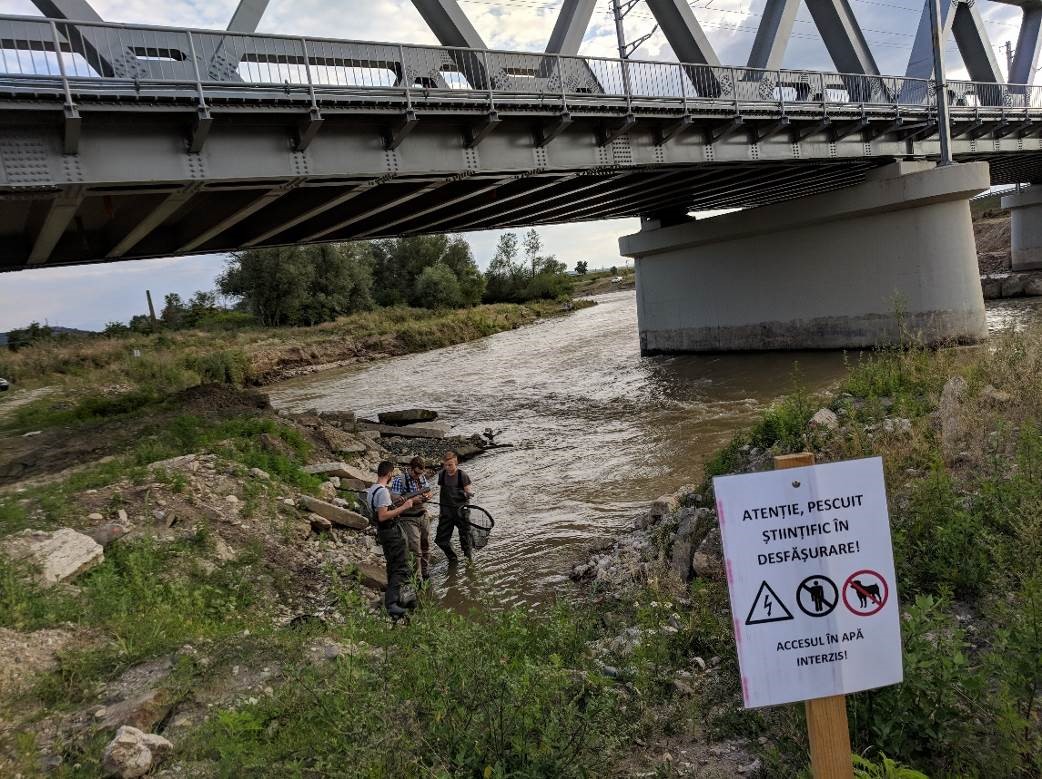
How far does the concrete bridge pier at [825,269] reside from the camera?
2022 centimetres

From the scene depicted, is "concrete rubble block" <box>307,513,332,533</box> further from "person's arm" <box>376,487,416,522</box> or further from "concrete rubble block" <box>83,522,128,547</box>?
"person's arm" <box>376,487,416,522</box>

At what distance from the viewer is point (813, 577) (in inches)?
92.3

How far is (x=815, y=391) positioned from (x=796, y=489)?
1568 centimetres

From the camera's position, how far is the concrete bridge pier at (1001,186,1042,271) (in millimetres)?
38719

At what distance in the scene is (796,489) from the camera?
2.33 m

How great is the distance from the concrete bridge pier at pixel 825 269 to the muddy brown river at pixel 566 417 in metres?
1.27

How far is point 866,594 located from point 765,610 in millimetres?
370

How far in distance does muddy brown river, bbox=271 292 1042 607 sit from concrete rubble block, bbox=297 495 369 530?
6.22 ft

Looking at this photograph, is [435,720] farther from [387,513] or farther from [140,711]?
[387,513]

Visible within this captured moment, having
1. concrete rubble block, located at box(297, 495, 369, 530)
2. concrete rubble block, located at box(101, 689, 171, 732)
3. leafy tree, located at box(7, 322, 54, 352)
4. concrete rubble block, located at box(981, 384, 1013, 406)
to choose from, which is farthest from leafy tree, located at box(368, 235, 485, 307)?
concrete rubble block, located at box(101, 689, 171, 732)

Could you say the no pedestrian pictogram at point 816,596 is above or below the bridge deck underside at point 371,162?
below

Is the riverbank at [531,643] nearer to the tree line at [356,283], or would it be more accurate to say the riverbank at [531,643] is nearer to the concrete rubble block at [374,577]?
the concrete rubble block at [374,577]

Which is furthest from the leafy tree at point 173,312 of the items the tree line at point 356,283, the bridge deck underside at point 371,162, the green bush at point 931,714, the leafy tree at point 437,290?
the green bush at point 931,714

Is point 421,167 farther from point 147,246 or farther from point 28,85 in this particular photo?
point 147,246
